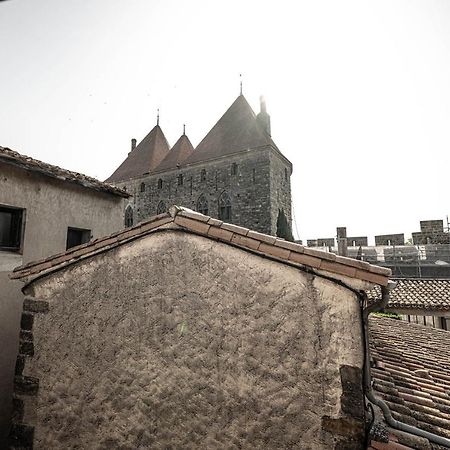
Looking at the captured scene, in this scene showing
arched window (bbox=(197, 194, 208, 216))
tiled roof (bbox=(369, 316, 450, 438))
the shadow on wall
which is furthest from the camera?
arched window (bbox=(197, 194, 208, 216))

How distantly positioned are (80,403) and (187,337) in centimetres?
152

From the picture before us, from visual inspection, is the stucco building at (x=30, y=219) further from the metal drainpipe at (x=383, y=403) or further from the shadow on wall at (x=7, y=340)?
the metal drainpipe at (x=383, y=403)

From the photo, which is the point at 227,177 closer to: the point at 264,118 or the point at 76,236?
the point at 264,118

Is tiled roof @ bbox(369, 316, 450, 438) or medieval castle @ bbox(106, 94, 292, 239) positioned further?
medieval castle @ bbox(106, 94, 292, 239)

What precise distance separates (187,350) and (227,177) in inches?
792

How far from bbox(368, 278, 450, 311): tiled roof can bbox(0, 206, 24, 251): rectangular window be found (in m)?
9.94

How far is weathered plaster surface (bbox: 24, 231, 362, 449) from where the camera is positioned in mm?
2602

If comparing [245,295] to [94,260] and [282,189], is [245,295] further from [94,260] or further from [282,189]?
[282,189]

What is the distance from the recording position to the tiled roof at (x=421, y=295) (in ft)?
34.5

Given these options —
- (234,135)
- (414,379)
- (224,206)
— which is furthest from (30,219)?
(234,135)

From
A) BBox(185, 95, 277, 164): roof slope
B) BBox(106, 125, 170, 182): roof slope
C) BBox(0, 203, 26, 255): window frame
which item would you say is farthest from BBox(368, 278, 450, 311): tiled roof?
BBox(106, 125, 170, 182): roof slope

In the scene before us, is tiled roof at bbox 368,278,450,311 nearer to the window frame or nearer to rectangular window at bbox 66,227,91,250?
rectangular window at bbox 66,227,91,250

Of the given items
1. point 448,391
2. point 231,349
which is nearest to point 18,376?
point 231,349

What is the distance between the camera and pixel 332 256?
261cm
